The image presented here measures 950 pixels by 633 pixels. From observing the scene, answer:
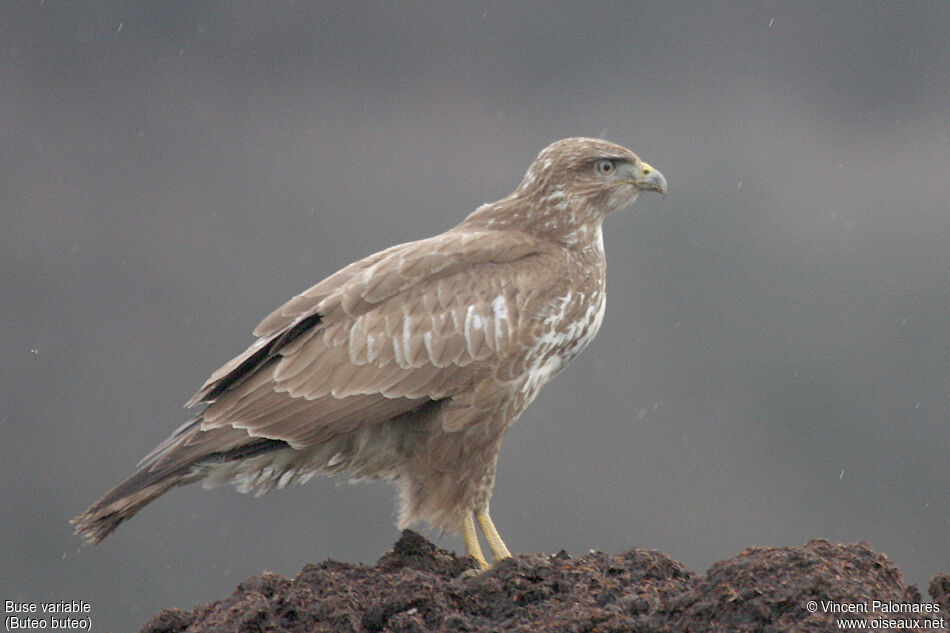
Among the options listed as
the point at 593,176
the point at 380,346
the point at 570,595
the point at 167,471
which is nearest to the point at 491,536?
the point at 570,595

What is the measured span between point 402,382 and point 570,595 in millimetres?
1688

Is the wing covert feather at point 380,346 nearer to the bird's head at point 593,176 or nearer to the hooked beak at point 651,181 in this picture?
the bird's head at point 593,176

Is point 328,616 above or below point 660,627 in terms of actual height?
above

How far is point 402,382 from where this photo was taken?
6898mm

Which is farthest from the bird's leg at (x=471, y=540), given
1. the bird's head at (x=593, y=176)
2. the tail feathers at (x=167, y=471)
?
the bird's head at (x=593, y=176)

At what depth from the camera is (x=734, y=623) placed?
535 centimetres

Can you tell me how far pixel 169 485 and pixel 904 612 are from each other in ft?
13.3

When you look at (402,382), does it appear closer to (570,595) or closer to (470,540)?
(470,540)

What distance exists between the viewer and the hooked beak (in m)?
7.75

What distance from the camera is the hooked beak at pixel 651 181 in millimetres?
7746

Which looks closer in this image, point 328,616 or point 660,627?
point 660,627

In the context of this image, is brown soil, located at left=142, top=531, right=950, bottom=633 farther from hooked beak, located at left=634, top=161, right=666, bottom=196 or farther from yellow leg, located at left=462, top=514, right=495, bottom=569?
hooked beak, located at left=634, top=161, right=666, bottom=196

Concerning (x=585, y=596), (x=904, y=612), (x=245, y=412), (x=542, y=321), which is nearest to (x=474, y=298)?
(x=542, y=321)

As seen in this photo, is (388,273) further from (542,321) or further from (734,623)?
(734,623)
